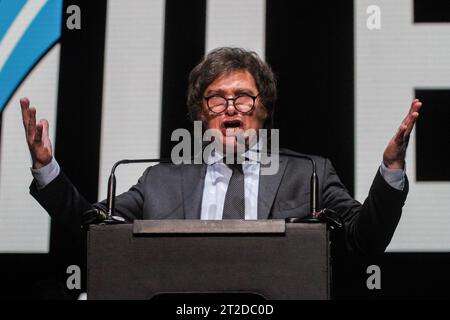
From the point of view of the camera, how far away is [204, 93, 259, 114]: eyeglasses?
2.04 m

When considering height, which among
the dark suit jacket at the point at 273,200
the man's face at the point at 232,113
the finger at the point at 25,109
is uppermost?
the man's face at the point at 232,113

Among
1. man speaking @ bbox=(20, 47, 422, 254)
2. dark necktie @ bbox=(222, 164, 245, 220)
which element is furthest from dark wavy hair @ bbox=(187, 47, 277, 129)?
dark necktie @ bbox=(222, 164, 245, 220)

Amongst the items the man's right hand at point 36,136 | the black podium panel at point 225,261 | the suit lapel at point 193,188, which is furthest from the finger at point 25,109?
the suit lapel at point 193,188

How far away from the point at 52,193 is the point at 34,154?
0.13 m

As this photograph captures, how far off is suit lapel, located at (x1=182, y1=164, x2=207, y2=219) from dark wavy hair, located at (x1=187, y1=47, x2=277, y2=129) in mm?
264

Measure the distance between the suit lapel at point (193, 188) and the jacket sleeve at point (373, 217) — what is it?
33 centimetres

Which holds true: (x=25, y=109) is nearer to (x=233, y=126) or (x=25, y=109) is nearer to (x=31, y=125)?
(x=31, y=125)

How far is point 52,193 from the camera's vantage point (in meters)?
1.68

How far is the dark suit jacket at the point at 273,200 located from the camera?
1.62m

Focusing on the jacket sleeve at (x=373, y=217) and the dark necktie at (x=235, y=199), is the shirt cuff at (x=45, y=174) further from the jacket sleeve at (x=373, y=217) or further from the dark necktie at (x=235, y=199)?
the jacket sleeve at (x=373, y=217)

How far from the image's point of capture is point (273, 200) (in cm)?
186

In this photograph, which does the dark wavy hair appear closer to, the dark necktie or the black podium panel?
the dark necktie

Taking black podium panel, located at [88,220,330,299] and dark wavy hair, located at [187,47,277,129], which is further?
dark wavy hair, located at [187,47,277,129]

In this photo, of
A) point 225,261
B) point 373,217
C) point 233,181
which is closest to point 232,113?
point 233,181
